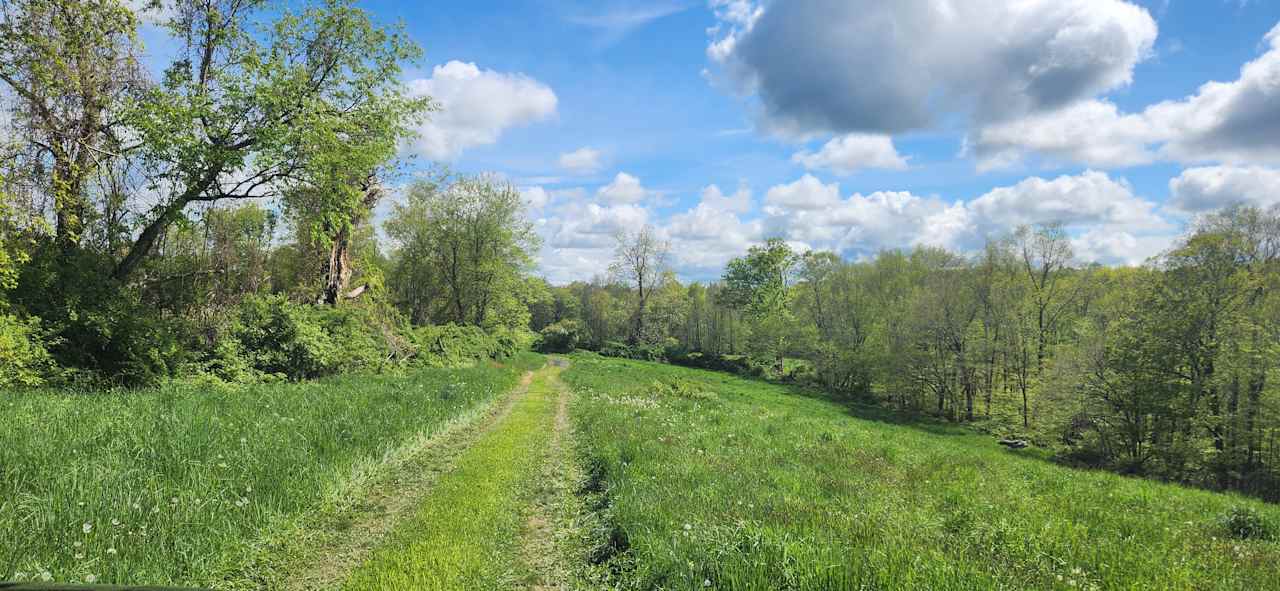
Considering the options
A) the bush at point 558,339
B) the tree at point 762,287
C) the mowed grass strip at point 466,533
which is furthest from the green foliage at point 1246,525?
the bush at point 558,339

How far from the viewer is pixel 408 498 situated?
7.85 m

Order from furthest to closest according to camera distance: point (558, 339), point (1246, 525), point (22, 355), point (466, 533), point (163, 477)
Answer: point (558, 339), point (22, 355), point (1246, 525), point (466, 533), point (163, 477)

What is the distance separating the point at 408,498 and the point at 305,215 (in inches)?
705

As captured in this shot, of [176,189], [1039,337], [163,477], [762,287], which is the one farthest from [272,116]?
[762,287]

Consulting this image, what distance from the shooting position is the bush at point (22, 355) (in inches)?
467

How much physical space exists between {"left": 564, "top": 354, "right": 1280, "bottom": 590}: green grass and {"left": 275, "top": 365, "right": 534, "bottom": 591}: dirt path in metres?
2.68

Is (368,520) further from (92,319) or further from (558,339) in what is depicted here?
(558,339)

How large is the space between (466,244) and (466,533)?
4212 cm

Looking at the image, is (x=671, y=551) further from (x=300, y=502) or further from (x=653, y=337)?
(x=653, y=337)

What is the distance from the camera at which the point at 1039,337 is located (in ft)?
130

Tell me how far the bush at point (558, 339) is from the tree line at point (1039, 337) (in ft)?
0.72

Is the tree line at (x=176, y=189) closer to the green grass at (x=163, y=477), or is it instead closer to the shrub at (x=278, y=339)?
the shrub at (x=278, y=339)

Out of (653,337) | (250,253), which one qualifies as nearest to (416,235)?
(250,253)

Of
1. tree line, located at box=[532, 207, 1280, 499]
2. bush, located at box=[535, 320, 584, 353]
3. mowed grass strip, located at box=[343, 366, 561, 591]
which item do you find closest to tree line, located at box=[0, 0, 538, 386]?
mowed grass strip, located at box=[343, 366, 561, 591]
